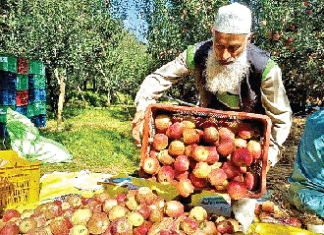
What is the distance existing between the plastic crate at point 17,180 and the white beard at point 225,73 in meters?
1.86

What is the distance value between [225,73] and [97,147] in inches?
178

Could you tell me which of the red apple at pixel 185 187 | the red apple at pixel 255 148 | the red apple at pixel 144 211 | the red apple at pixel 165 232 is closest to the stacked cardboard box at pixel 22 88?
the red apple at pixel 144 211

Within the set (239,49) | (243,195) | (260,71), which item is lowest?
(243,195)

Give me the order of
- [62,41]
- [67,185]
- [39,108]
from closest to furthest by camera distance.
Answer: [67,185]
[39,108]
[62,41]

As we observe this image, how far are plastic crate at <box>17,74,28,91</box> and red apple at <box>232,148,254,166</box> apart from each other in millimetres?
6939

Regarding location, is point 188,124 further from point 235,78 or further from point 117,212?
point 117,212

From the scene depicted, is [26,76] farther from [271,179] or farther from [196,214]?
[196,214]

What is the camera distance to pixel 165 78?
2.72m

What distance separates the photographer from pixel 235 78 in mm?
2561

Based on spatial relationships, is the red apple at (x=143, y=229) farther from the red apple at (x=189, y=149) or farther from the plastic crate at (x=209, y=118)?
the red apple at (x=189, y=149)

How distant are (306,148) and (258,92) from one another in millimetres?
1155

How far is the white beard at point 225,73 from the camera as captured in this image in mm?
Answer: 2510

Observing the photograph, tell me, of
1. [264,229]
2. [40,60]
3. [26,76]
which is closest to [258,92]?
[264,229]

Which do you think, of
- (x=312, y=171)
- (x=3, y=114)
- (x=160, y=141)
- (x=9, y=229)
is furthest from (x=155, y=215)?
(x=3, y=114)
